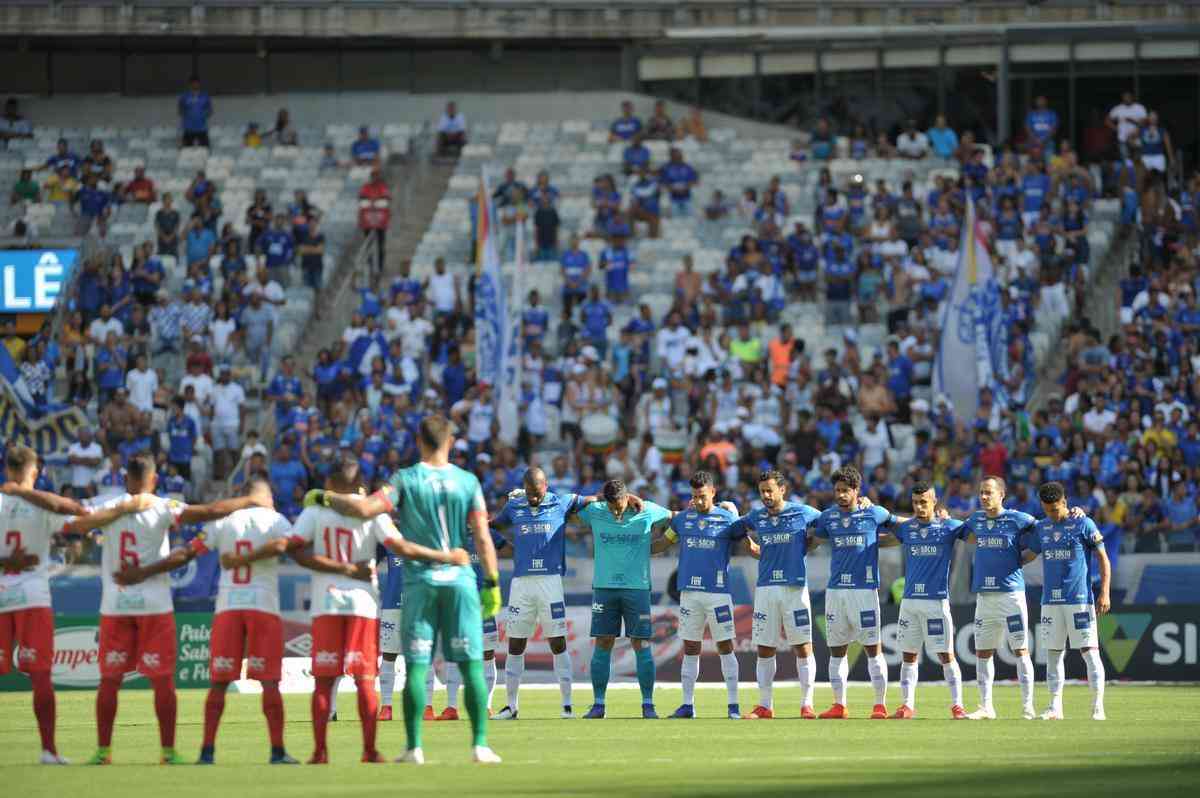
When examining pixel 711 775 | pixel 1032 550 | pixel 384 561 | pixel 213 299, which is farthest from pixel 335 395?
pixel 711 775

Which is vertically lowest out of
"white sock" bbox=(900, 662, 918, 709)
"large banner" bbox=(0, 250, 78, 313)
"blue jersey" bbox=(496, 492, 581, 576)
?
"white sock" bbox=(900, 662, 918, 709)

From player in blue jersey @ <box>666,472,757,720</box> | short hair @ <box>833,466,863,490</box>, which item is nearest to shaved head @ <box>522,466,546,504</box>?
player in blue jersey @ <box>666,472,757,720</box>

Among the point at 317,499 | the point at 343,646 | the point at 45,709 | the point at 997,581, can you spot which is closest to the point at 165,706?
the point at 45,709

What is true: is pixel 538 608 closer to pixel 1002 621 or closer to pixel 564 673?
pixel 564 673

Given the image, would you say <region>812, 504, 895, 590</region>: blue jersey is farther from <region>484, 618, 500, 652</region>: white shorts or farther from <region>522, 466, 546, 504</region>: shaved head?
<region>484, 618, 500, 652</region>: white shorts

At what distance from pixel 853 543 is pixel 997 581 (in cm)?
155

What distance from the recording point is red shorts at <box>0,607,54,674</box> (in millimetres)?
16016

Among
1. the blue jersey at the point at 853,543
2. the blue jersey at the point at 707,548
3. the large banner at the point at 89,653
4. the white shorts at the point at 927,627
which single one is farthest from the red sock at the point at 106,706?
the large banner at the point at 89,653

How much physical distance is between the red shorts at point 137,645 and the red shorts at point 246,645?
1.14ft

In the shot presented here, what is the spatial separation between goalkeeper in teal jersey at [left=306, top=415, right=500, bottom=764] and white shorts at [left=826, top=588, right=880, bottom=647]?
24.7 feet

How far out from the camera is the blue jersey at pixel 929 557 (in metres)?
21.9

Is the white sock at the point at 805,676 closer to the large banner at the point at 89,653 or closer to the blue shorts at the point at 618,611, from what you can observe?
the blue shorts at the point at 618,611

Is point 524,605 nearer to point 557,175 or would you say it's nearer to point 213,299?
point 213,299

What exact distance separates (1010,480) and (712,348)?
684cm
